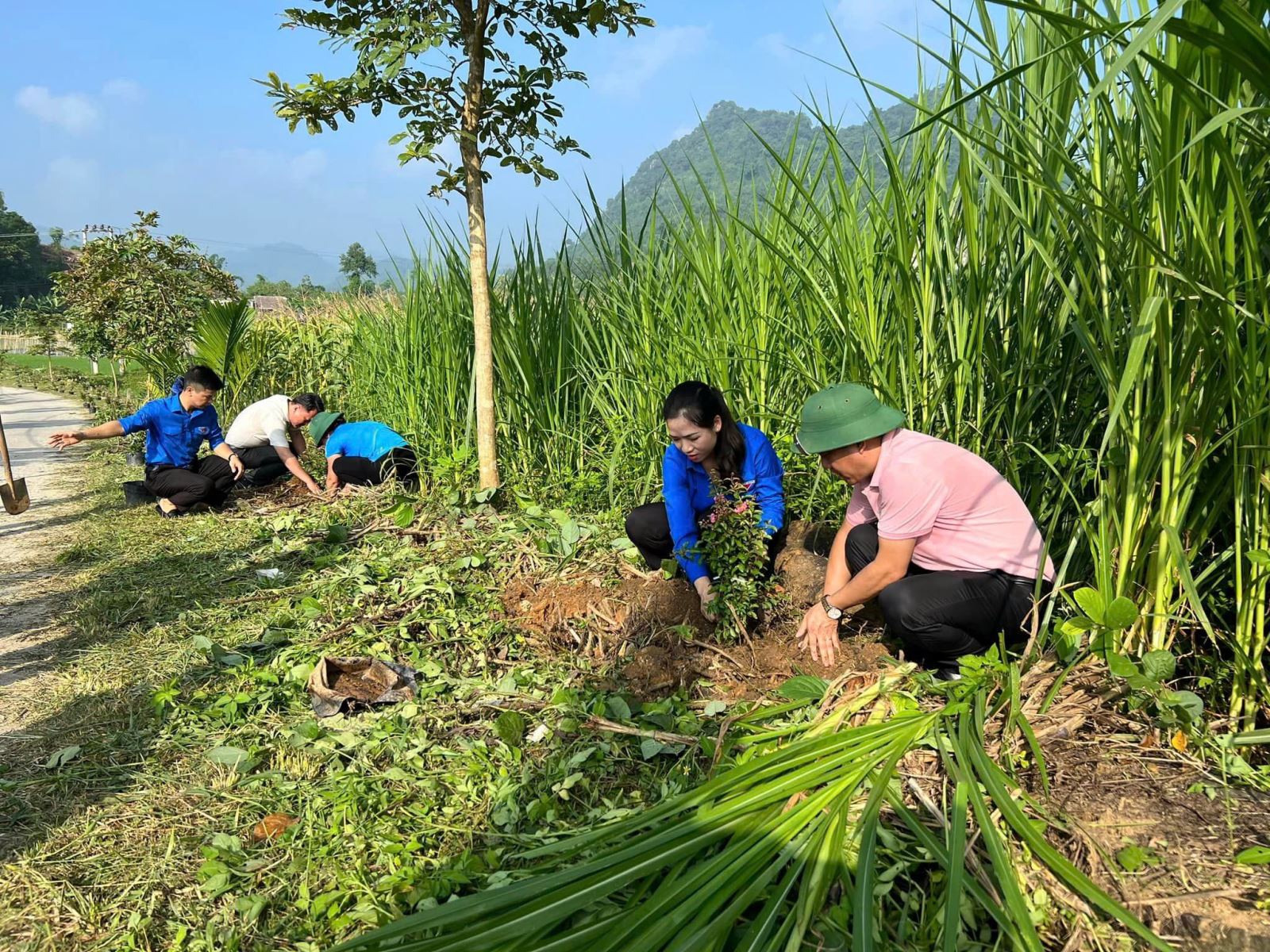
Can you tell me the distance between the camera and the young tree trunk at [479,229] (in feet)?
12.9

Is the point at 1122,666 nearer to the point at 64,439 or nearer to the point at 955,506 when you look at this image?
the point at 955,506

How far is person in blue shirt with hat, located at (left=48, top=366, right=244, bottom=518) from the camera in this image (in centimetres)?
547

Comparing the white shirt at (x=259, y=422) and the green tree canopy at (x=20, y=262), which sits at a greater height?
the green tree canopy at (x=20, y=262)

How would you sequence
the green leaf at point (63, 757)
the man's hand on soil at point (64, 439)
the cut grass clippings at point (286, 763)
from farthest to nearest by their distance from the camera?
the man's hand on soil at point (64, 439) < the green leaf at point (63, 757) < the cut grass clippings at point (286, 763)

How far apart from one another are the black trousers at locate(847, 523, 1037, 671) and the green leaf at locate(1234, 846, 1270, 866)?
0.93 meters

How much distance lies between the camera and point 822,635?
257 cm

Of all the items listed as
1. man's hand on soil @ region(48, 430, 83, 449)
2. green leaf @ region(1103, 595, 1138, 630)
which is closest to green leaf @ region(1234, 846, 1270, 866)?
green leaf @ region(1103, 595, 1138, 630)

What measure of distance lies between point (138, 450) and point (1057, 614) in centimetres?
798

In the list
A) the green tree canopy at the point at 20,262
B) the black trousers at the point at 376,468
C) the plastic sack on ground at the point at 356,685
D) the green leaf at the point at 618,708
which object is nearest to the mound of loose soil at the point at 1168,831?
the green leaf at the point at 618,708

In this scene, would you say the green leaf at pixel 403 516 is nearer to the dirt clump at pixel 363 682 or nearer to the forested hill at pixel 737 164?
the dirt clump at pixel 363 682

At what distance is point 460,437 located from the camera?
5238 mm

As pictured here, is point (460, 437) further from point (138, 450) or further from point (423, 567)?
point (138, 450)

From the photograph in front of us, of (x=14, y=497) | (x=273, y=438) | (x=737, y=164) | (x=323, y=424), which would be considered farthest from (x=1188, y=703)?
(x=14, y=497)

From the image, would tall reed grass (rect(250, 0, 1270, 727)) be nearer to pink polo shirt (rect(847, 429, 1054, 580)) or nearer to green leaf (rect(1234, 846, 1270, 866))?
pink polo shirt (rect(847, 429, 1054, 580))
